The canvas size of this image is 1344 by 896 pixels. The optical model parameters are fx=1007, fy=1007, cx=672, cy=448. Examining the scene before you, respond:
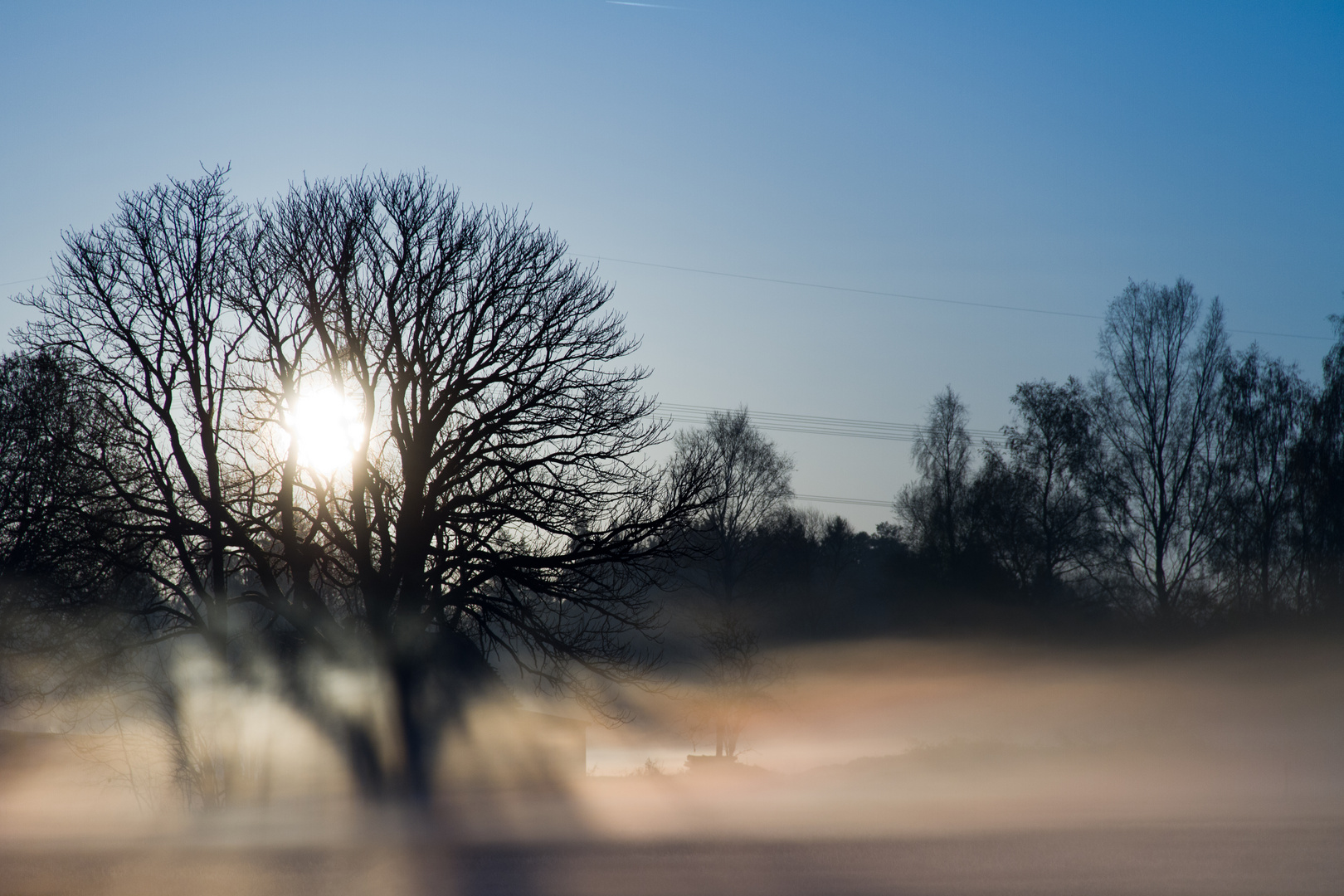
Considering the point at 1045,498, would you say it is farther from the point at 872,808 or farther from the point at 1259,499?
the point at 872,808

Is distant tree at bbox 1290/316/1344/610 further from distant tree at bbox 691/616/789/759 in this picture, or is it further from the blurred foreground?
distant tree at bbox 691/616/789/759

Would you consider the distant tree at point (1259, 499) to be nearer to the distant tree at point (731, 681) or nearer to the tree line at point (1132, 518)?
the tree line at point (1132, 518)

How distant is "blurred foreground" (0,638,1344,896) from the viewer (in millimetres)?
10453

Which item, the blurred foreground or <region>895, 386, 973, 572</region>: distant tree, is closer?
the blurred foreground

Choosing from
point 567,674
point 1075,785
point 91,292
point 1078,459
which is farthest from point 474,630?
point 1078,459

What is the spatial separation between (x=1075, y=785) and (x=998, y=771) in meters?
3.47

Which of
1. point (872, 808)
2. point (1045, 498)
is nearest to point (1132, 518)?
point (1045, 498)

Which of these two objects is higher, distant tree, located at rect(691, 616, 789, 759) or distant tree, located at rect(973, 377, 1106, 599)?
distant tree, located at rect(973, 377, 1106, 599)

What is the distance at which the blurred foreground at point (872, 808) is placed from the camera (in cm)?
1045

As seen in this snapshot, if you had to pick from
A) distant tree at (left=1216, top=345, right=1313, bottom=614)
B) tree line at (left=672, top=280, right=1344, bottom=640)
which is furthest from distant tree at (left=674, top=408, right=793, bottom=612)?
distant tree at (left=1216, top=345, right=1313, bottom=614)

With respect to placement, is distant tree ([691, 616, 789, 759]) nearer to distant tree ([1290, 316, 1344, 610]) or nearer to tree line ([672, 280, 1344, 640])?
tree line ([672, 280, 1344, 640])

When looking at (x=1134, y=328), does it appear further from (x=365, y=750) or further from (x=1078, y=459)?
(x=365, y=750)

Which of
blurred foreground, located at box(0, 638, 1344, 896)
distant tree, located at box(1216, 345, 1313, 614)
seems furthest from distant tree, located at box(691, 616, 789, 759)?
distant tree, located at box(1216, 345, 1313, 614)

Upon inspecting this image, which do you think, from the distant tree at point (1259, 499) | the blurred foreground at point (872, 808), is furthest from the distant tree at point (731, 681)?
the distant tree at point (1259, 499)
